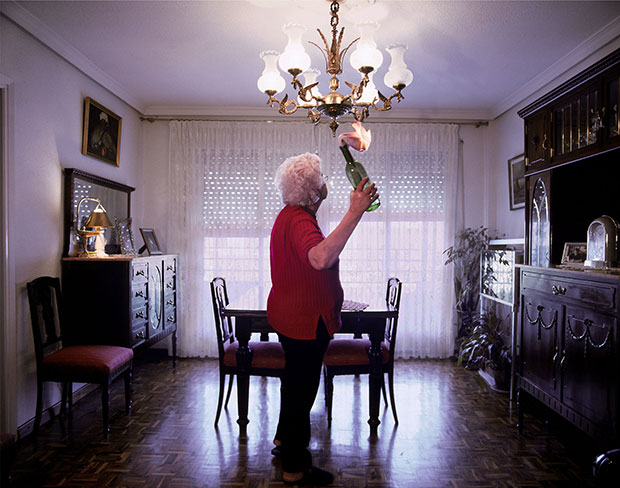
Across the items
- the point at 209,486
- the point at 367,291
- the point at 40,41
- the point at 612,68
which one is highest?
the point at 40,41

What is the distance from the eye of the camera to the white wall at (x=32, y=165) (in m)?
2.69

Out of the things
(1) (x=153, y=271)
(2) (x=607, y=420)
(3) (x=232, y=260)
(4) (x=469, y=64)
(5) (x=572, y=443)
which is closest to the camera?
(2) (x=607, y=420)

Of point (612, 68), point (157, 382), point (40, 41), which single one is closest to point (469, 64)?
point (612, 68)

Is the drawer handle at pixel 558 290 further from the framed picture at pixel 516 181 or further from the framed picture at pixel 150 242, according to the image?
the framed picture at pixel 150 242

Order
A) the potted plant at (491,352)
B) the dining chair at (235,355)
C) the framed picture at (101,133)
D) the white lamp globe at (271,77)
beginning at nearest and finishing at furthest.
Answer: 1. the white lamp globe at (271,77)
2. the dining chair at (235,355)
3. the framed picture at (101,133)
4. the potted plant at (491,352)

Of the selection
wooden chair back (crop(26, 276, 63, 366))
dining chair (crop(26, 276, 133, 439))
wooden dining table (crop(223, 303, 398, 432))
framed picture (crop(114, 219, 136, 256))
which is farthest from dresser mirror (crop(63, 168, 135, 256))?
wooden dining table (crop(223, 303, 398, 432))

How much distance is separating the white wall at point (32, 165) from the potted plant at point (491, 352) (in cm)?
344

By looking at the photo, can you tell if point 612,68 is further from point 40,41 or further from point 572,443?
point 40,41

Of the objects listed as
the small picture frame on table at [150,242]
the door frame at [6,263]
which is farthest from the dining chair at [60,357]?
the small picture frame on table at [150,242]

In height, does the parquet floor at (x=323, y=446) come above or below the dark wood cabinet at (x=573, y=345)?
below

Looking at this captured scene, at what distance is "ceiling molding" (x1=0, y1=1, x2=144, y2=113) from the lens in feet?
8.57

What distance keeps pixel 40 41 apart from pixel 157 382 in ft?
9.56

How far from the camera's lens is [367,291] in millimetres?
4781

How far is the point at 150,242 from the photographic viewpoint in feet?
14.6
